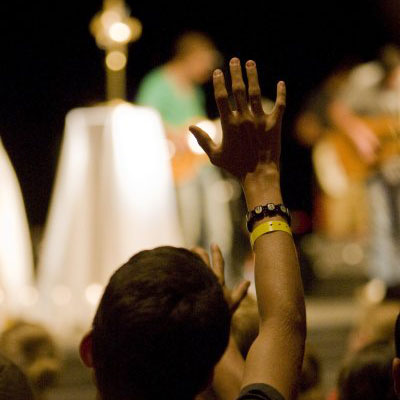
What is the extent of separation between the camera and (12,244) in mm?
5438

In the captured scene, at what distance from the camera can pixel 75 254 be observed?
17.7 feet

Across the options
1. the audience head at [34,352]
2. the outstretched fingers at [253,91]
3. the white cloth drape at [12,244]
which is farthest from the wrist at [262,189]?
the white cloth drape at [12,244]

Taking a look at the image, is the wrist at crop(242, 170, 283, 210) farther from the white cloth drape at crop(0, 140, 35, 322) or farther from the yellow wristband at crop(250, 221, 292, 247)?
the white cloth drape at crop(0, 140, 35, 322)

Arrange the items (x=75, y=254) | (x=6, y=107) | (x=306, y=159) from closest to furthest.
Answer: (x=75, y=254) < (x=6, y=107) < (x=306, y=159)

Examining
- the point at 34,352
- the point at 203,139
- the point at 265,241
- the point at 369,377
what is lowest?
the point at 369,377

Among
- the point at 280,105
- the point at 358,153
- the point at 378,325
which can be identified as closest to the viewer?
the point at 280,105

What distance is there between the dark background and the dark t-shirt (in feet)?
30.0

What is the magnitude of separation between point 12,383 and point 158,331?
0.32m

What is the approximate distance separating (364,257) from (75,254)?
16.4 ft

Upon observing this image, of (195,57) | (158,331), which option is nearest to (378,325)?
(158,331)

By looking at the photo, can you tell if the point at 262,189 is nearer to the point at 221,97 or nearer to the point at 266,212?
the point at 266,212

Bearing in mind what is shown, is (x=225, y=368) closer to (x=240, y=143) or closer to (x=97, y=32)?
(x=240, y=143)

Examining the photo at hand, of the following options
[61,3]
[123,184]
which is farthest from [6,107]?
[123,184]

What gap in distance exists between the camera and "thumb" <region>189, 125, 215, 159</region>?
1410mm
